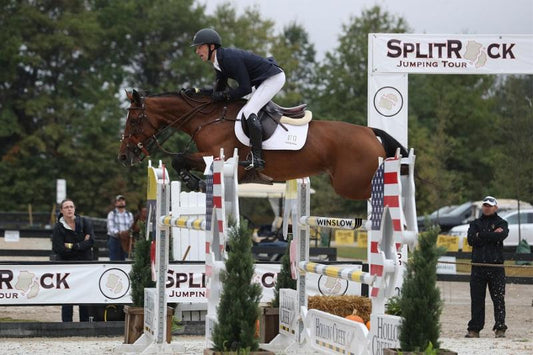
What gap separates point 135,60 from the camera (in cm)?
4950

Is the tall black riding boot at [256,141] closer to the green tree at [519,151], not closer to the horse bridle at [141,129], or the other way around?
the horse bridle at [141,129]

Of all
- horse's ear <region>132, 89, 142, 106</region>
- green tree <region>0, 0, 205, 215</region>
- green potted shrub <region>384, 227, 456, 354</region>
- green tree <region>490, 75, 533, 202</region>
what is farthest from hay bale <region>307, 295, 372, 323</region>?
green tree <region>0, 0, 205, 215</region>

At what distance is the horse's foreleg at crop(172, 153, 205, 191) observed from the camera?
8.38 m

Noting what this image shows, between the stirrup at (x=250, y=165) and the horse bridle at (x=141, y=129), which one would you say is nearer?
the stirrup at (x=250, y=165)

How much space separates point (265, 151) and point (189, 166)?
0.68 m

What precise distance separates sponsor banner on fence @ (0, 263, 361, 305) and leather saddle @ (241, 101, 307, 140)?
329cm

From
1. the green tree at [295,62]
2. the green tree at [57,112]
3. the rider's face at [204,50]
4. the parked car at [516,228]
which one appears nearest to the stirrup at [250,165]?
the rider's face at [204,50]

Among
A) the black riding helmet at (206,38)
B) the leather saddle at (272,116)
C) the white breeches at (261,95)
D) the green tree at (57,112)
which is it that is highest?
the green tree at (57,112)

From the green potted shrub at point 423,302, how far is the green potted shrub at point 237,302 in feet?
4.14

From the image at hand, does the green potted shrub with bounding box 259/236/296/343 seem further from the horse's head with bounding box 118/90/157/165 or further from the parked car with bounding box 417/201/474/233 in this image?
the parked car with bounding box 417/201/474/233

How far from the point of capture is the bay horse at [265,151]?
27.5ft

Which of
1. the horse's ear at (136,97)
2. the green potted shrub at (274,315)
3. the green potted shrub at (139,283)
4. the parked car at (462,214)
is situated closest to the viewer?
the horse's ear at (136,97)

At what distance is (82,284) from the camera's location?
11109mm

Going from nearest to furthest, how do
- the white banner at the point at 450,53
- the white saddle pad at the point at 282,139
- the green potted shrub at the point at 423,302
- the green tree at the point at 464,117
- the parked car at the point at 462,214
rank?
the green potted shrub at the point at 423,302 → the white saddle pad at the point at 282,139 → the white banner at the point at 450,53 → the parked car at the point at 462,214 → the green tree at the point at 464,117
